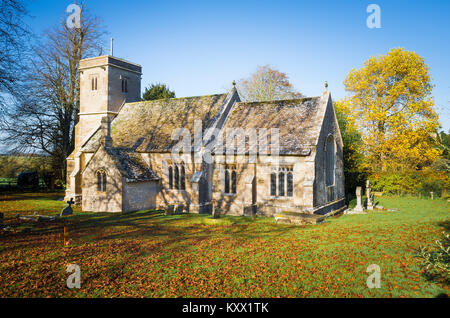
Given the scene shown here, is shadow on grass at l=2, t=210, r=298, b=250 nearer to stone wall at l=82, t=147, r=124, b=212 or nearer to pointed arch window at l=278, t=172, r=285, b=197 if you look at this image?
stone wall at l=82, t=147, r=124, b=212

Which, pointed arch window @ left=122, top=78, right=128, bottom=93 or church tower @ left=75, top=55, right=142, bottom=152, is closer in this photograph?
church tower @ left=75, top=55, right=142, bottom=152

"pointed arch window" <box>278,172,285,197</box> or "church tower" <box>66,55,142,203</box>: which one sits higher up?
"church tower" <box>66,55,142,203</box>

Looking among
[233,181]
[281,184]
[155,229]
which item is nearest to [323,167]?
[281,184]

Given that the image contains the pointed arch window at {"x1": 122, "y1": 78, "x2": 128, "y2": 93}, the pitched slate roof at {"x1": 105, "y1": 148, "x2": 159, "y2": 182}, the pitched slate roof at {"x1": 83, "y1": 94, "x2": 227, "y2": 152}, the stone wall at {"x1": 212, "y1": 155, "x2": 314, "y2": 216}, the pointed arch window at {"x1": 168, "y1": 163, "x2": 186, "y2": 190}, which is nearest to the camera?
the stone wall at {"x1": 212, "y1": 155, "x2": 314, "y2": 216}

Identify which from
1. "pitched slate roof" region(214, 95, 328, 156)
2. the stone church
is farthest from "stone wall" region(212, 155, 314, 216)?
"pitched slate roof" region(214, 95, 328, 156)

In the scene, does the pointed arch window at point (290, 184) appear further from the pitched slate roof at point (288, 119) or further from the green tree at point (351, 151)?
the green tree at point (351, 151)

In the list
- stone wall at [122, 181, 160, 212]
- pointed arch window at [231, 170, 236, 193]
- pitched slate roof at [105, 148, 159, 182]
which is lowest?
stone wall at [122, 181, 160, 212]

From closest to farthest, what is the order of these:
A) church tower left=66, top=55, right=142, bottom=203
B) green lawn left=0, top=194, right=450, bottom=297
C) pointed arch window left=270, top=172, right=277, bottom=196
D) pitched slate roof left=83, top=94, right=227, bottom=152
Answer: green lawn left=0, top=194, right=450, bottom=297, pointed arch window left=270, top=172, right=277, bottom=196, pitched slate roof left=83, top=94, right=227, bottom=152, church tower left=66, top=55, right=142, bottom=203

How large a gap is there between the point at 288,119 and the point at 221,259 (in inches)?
595

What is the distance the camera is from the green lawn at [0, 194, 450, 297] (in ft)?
29.6
